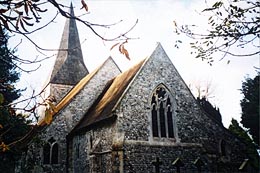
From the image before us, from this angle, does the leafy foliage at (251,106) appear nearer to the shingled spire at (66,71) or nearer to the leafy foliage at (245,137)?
the leafy foliage at (245,137)

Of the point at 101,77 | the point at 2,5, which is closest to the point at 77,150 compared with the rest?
the point at 101,77

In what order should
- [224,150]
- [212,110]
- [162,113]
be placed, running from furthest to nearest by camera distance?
[212,110] < [224,150] < [162,113]

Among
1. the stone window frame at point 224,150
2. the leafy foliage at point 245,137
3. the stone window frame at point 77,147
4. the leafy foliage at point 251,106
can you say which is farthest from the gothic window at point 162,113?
the leafy foliage at point 251,106

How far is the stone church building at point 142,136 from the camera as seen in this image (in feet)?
44.8

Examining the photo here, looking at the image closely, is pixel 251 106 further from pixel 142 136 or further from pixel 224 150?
pixel 142 136

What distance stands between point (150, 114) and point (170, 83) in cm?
238

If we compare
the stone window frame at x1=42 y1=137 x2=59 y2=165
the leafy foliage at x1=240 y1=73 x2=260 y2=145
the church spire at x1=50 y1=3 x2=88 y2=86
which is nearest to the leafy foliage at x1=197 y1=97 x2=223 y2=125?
the leafy foliage at x1=240 y1=73 x2=260 y2=145

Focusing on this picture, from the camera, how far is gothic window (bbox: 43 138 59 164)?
16734 mm

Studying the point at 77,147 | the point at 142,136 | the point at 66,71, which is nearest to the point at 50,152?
the point at 77,147

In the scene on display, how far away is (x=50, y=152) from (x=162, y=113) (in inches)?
274

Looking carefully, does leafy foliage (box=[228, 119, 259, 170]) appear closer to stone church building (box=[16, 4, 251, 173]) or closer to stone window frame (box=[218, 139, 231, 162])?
stone window frame (box=[218, 139, 231, 162])

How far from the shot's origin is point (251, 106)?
2239cm

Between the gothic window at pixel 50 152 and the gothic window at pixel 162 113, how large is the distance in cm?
637

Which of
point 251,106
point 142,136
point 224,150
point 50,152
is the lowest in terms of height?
point 224,150
